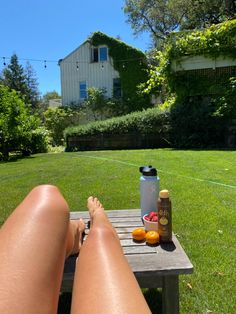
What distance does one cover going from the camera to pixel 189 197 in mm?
4828

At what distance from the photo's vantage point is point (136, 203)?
15.3 feet

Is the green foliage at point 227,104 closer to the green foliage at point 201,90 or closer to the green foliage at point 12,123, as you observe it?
the green foliage at point 201,90

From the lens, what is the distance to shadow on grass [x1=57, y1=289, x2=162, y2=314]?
7.82 feet

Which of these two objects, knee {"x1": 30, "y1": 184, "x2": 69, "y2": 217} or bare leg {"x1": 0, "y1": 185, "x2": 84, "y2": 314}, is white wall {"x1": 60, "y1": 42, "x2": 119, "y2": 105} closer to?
knee {"x1": 30, "y1": 184, "x2": 69, "y2": 217}

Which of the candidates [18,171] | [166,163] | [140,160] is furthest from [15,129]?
[166,163]

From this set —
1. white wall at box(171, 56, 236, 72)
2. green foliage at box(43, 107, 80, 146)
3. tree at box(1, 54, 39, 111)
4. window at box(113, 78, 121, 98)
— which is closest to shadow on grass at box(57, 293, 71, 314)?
white wall at box(171, 56, 236, 72)

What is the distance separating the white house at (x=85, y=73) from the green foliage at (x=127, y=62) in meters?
0.35

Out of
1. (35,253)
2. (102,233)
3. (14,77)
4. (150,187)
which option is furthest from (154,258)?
(14,77)

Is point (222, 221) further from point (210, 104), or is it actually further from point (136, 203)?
point (210, 104)

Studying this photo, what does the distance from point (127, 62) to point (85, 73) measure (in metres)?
2.93

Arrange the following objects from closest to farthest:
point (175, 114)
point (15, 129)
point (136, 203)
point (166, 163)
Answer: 1. point (136, 203)
2. point (166, 163)
3. point (15, 129)
4. point (175, 114)

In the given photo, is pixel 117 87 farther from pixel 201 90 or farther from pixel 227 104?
pixel 227 104

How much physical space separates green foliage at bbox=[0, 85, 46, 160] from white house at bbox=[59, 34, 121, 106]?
10.9 metres

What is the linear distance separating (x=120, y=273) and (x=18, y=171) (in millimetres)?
6912
